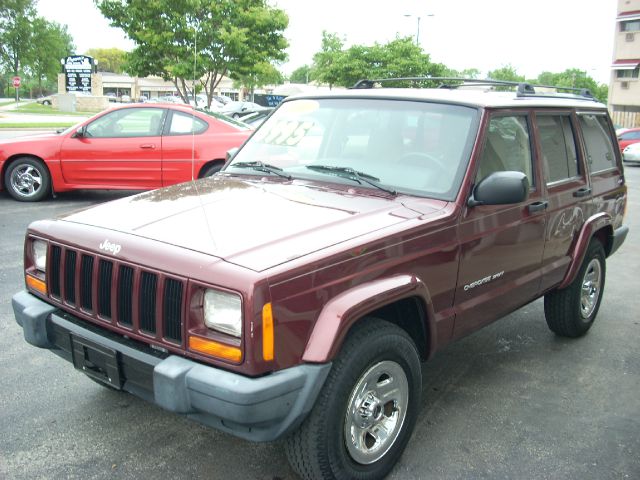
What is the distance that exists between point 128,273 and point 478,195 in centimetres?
185

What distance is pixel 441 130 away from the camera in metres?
3.78

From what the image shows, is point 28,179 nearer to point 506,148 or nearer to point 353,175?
point 353,175

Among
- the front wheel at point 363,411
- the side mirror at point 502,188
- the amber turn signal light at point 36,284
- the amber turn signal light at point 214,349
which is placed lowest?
the front wheel at point 363,411

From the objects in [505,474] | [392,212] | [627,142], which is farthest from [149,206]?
[627,142]

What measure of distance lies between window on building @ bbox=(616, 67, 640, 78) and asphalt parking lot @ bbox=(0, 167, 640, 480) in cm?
5524

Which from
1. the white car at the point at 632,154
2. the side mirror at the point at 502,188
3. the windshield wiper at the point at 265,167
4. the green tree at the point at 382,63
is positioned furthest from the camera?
the green tree at the point at 382,63

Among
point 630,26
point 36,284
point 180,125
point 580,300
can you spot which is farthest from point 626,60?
point 36,284

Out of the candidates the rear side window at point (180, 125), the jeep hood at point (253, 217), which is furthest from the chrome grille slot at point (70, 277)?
the rear side window at point (180, 125)

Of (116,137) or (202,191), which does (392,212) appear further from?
(116,137)

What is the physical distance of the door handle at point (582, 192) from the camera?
4566mm

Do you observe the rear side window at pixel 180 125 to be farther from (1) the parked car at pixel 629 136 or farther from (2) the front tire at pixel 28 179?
(1) the parked car at pixel 629 136

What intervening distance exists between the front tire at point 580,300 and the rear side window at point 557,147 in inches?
30.5

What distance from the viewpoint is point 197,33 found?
18250mm

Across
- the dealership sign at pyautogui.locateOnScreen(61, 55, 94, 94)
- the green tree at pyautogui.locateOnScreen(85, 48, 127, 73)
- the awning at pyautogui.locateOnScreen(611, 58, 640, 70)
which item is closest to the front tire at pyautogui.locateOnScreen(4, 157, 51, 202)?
the dealership sign at pyautogui.locateOnScreen(61, 55, 94, 94)
